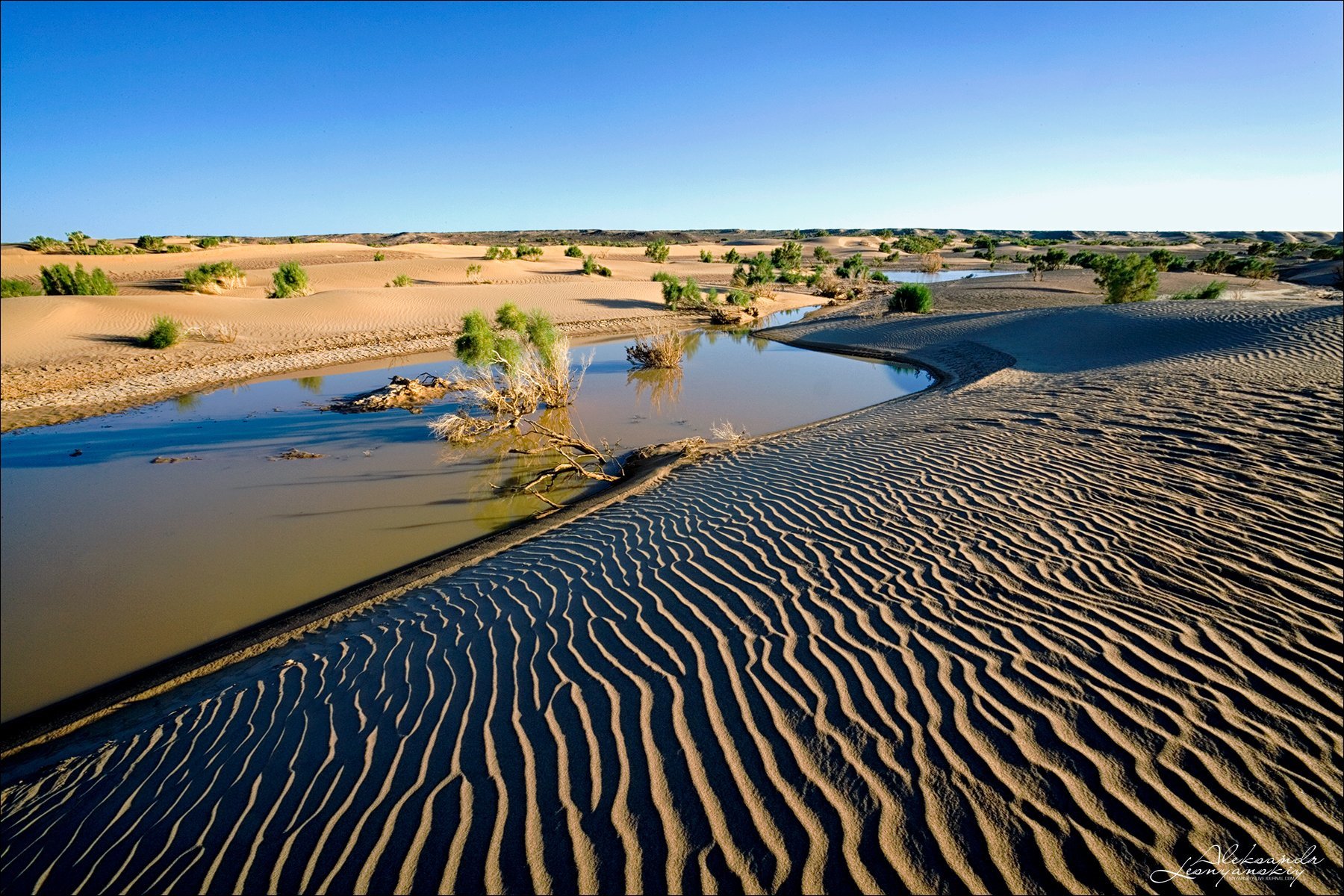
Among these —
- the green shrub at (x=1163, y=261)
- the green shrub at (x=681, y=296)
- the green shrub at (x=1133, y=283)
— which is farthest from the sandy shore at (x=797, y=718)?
the green shrub at (x=1163, y=261)

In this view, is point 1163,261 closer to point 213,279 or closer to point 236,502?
point 236,502

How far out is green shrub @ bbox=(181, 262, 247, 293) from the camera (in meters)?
23.4

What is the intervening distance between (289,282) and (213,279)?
3602 millimetres

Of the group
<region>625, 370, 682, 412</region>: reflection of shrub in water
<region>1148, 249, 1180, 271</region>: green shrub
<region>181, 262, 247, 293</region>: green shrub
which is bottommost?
<region>625, 370, 682, 412</region>: reflection of shrub in water

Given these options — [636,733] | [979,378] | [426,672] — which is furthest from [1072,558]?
[979,378]

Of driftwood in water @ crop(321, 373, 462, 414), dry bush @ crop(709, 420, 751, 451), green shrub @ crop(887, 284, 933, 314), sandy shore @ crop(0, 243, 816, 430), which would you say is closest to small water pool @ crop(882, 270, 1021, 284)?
sandy shore @ crop(0, 243, 816, 430)

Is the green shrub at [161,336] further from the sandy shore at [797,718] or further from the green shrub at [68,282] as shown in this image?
the sandy shore at [797,718]

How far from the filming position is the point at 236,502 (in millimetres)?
7148

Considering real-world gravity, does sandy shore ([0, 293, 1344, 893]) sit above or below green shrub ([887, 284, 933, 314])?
below

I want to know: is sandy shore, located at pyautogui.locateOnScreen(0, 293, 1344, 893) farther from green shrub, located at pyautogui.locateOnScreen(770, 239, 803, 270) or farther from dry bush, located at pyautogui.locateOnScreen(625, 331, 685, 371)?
green shrub, located at pyautogui.locateOnScreen(770, 239, 803, 270)

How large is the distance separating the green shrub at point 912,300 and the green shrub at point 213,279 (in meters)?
26.6

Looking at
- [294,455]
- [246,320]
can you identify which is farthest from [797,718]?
[246,320]

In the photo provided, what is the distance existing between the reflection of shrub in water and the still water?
0.07 m

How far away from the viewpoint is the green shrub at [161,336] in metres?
15.5
